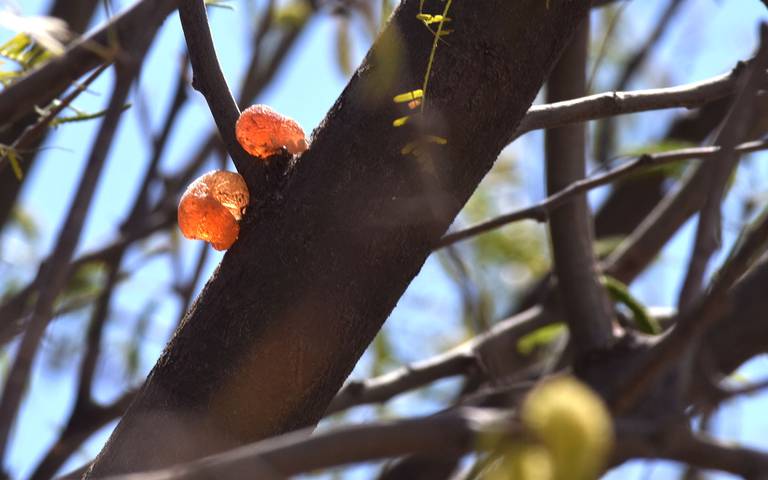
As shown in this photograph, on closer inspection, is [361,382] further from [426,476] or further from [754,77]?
[754,77]

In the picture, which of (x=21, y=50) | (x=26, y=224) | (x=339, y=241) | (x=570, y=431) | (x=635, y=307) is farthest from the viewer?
(x=26, y=224)

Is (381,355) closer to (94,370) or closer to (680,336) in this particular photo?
(94,370)

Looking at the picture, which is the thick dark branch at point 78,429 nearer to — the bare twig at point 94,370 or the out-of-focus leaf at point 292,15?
the bare twig at point 94,370

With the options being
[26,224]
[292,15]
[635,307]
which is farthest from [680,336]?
[26,224]

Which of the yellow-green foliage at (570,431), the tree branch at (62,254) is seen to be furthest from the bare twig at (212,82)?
the yellow-green foliage at (570,431)

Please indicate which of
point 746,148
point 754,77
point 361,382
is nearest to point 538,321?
point 361,382

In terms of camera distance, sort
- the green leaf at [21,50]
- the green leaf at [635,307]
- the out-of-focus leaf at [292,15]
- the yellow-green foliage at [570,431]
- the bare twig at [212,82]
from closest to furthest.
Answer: the yellow-green foliage at [570,431] < the bare twig at [212,82] < the green leaf at [21,50] < the green leaf at [635,307] < the out-of-focus leaf at [292,15]
